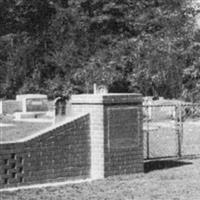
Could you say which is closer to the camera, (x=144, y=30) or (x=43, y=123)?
(x=43, y=123)

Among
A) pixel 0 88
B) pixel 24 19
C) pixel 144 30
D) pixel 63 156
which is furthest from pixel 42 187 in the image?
pixel 24 19

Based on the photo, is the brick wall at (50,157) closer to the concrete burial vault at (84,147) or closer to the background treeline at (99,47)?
→ the concrete burial vault at (84,147)

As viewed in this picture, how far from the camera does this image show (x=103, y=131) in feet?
36.0

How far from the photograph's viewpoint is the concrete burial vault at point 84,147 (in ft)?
32.7

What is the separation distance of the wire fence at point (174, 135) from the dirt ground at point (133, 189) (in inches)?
85.6

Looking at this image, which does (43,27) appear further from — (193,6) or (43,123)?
(43,123)

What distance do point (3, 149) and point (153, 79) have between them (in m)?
23.2

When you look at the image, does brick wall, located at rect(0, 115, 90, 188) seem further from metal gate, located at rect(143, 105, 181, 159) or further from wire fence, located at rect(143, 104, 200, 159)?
metal gate, located at rect(143, 105, 181, 159)

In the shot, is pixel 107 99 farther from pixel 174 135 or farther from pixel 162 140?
pixel 174 135

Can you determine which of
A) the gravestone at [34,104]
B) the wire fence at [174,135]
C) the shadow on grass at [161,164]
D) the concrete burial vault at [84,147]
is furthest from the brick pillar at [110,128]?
the gravestone at [34,104]

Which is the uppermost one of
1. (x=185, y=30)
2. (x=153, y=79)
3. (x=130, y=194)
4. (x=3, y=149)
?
(x=185, y=30)

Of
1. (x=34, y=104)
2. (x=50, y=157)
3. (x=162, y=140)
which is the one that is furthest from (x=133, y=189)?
(x=34, y=104)

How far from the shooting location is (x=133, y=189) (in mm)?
9781

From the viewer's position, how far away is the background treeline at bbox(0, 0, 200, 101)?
3472cm
